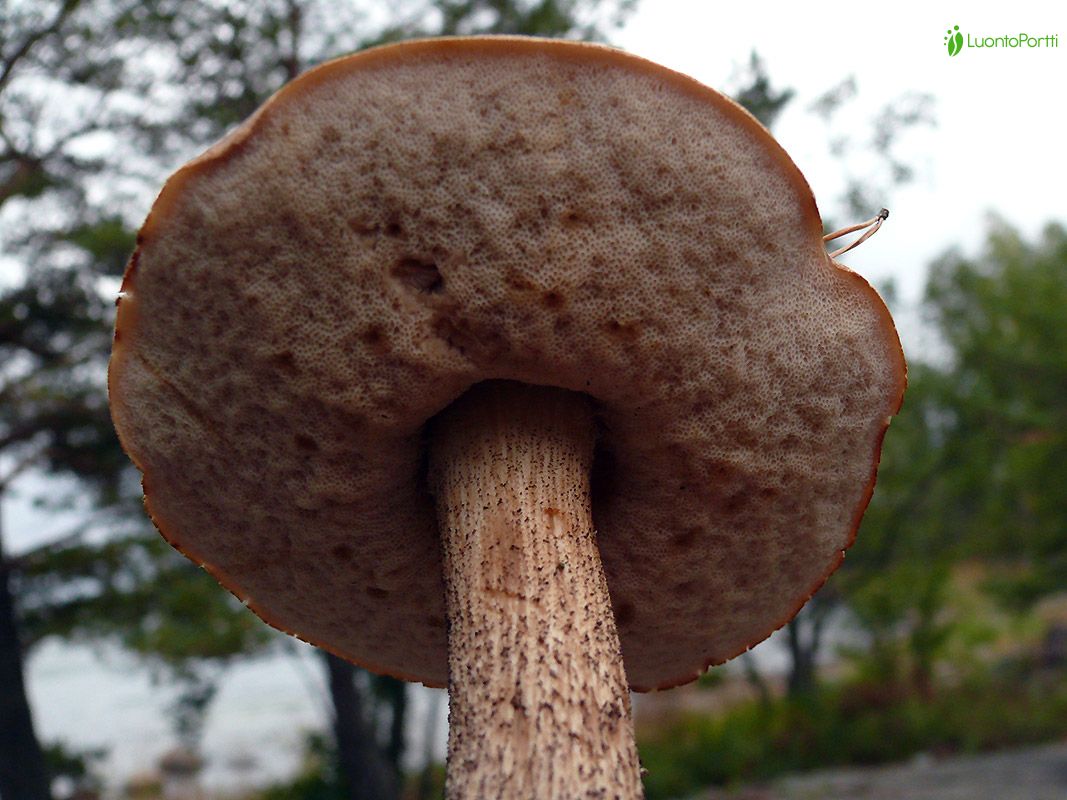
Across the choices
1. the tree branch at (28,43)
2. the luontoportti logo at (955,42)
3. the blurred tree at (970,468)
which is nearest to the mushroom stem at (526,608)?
the luontoportti logo at (955,42)

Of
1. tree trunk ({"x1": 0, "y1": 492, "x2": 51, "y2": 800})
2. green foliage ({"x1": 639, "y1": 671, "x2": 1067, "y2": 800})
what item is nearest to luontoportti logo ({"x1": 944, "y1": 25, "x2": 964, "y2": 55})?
tree trunk ({"x1": 0, "y1": 492, "x2": 51, "y2": 800})

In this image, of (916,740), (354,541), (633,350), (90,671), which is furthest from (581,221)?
(90,671)

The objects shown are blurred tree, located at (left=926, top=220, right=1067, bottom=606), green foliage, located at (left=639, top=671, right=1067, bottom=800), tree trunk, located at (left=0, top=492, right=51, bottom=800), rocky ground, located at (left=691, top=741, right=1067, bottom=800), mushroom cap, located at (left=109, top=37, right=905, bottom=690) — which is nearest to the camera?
mushroom cap, located at (left=109, top=37, right=905, bottom=690)

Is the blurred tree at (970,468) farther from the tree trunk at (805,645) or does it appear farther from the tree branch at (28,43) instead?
the tree branch at (28,43)

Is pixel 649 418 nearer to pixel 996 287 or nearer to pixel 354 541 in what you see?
pixel 354 541

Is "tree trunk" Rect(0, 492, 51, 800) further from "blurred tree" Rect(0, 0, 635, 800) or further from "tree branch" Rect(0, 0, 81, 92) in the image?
"tree branch" Rect(0, 0, 81, 92)

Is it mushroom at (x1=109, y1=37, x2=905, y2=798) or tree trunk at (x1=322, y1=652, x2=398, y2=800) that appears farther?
tree trunk at (x1=322, y1=652, x2=398, y2=800)
